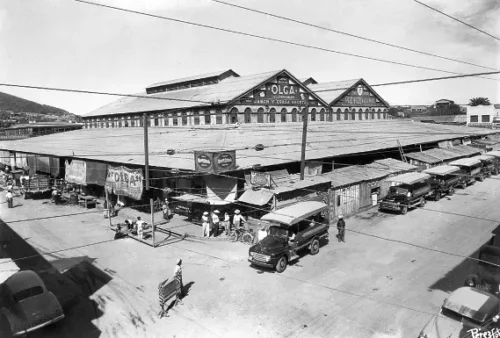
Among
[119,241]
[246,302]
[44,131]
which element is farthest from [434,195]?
[44,131]

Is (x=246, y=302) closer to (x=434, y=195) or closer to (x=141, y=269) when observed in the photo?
(x=141, y=269)

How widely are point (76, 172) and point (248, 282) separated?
23518mm

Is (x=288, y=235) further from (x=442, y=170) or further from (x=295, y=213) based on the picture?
(x=442, y=170)

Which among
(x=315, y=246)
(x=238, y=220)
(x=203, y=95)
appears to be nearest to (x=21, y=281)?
(x=238, y=220)

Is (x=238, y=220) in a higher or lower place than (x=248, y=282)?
higher

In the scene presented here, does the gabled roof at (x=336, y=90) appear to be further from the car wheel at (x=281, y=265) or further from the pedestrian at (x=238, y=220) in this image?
the car wheel at (x=281, y=265)

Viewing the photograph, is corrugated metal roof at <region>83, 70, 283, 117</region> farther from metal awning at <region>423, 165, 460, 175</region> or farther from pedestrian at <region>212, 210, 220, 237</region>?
metal awning at <region>423, 165, 460, 175</region>

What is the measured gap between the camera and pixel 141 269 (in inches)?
723

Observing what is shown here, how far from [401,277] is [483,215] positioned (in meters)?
15.0

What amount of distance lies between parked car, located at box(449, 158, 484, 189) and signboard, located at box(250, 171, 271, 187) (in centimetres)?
2311

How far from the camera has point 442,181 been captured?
110 feet

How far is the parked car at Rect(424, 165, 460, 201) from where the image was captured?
32.0 m

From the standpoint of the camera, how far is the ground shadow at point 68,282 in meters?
13.0

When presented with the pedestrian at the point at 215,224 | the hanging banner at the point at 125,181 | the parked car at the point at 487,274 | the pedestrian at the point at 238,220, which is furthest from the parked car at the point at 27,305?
the parked car at the point at 487,274
